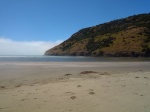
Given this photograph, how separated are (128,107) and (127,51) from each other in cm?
9938

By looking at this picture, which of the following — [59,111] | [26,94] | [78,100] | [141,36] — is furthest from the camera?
[141,36]

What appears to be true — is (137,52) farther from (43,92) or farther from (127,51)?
(43,92)

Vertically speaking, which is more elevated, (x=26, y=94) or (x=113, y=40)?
(x=113, y=40)

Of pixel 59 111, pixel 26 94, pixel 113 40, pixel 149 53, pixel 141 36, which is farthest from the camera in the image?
pixel 113 40

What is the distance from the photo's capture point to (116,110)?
6660 millimetres

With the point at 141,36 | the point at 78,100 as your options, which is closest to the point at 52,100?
the point at 78,100

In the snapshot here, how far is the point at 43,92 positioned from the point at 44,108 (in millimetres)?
2553

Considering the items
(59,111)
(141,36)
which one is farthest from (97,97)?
(141,36)

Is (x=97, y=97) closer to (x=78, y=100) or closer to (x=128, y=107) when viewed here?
(x=78, y=100)

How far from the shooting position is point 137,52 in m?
99.0

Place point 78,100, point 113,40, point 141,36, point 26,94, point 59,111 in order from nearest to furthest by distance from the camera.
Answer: point 59,111 < point 78,100 < point 26,94 < point 141,36 < point 113,40

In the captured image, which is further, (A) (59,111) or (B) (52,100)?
(B) (52,100)

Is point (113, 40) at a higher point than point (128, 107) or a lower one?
higher

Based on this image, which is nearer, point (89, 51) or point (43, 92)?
point (43, 92)
